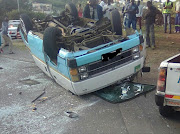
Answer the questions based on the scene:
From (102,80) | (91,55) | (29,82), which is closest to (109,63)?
(102,80)

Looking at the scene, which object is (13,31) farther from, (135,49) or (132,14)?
(135,49)

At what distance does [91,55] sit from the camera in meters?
4.80

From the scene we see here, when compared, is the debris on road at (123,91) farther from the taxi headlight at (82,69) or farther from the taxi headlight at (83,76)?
the taxi headlight at (82,69)

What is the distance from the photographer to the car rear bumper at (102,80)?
4.92m

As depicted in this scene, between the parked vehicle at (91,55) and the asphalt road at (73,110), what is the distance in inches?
14.4

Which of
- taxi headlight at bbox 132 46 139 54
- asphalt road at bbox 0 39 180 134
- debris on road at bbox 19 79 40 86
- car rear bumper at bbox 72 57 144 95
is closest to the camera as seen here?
asphalt road at bbox 0 39 180 134

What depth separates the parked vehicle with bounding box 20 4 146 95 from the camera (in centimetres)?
486

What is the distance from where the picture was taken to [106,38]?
229 inches

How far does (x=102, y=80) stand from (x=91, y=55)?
1.85 ft

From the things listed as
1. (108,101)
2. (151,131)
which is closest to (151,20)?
(108,101)

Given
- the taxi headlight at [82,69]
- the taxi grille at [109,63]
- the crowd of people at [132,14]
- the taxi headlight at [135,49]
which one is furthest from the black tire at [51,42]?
the crowd of people at [132,14]

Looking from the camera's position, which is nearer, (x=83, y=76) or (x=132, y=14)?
(x=83, y=76)

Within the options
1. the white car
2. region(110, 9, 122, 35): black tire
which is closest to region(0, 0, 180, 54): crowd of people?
region(110, 9, 122, 35): black tire

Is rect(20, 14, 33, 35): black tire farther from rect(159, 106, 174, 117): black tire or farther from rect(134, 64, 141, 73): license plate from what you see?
rect(159, 106, 174, 117): black tire
